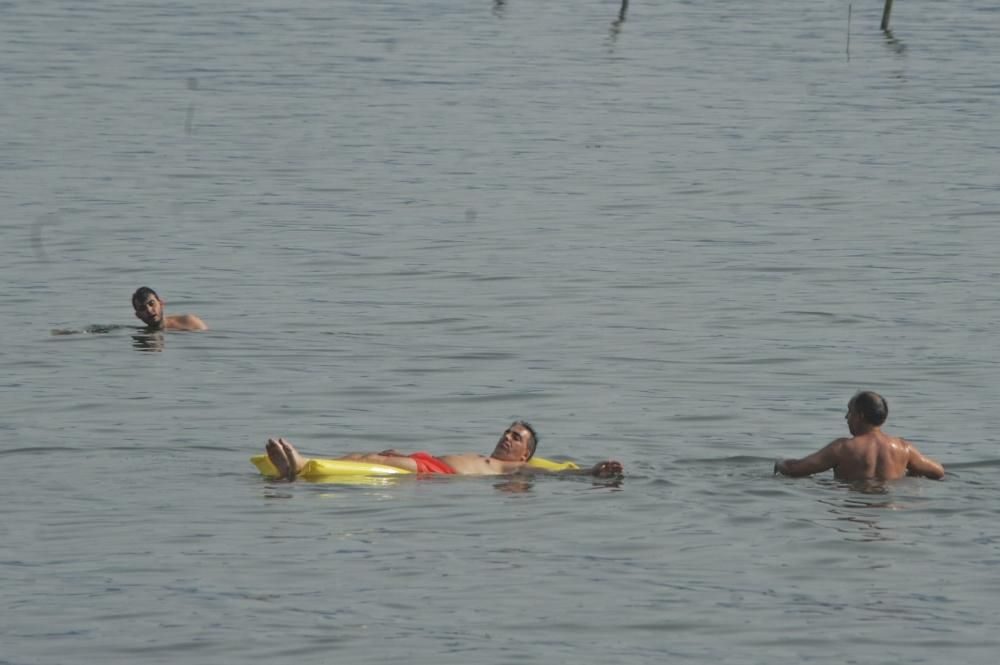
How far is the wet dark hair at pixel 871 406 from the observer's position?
15180 mm

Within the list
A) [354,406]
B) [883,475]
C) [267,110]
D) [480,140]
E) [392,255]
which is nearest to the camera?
[883,475]

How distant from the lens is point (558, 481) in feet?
51.3

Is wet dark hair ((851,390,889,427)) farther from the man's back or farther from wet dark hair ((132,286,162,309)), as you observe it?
wet dark hair ((132,286,162,309))

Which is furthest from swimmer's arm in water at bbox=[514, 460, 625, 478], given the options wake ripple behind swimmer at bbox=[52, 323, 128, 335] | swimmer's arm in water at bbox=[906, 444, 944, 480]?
wake ripple behind swimmer at bbox=[52, 323, 128, 335]

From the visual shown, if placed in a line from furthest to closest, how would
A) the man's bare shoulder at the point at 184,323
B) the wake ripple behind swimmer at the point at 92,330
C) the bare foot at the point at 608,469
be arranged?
the man's bare shoulder at the point at 184,323 → the wake ripple behind swimmer at the point at 92,330 → the bare foot at the point at 608,469

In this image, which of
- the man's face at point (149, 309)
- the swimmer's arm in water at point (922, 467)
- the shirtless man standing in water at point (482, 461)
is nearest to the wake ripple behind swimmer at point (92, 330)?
the man's face at point (149, 309)

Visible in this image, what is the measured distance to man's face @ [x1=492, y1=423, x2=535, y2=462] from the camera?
620 inches

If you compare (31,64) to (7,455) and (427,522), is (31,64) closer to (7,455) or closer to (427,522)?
(7,455)

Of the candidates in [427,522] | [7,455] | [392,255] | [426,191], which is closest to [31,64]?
[426,191]

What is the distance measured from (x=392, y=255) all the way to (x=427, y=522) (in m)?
13.8

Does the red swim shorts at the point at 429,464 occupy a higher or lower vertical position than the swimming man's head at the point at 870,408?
lower

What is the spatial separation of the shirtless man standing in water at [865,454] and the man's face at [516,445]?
2076mm

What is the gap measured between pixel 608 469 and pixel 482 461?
1154 mm

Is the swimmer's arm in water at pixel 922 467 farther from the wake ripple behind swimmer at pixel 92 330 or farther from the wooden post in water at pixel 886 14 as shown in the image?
the wooden post in water at pixel 886 14
